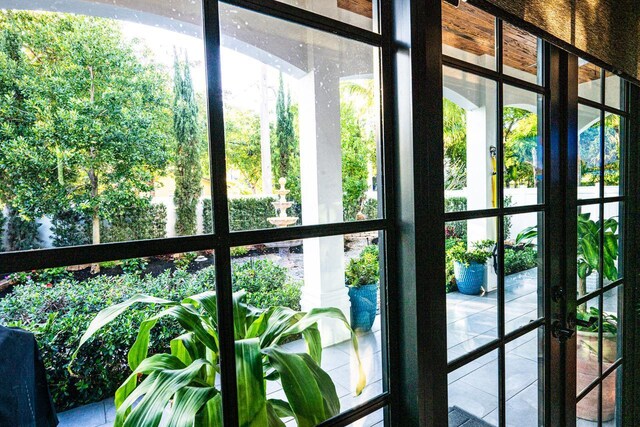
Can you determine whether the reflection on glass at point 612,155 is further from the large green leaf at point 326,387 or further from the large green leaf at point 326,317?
the large green leaf at point 326,387

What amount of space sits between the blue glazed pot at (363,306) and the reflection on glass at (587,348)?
1.33m

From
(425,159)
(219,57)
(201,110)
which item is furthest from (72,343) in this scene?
(425,159)

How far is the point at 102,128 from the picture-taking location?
581 millimetres

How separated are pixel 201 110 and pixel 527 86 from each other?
1.26 metres

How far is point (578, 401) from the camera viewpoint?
1596mm

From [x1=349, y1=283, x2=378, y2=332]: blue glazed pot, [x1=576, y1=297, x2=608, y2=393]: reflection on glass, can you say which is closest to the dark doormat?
[x1=349, y1=283, x2=378, y2=332]: blue glazed pot

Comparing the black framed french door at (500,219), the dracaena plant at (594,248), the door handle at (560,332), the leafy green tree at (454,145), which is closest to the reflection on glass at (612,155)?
the black framed french door at (500,219)

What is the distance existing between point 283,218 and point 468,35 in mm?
900

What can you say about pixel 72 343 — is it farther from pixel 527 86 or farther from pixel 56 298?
pixel 527 86

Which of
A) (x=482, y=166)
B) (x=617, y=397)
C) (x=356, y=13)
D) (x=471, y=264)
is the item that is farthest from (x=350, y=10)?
(x=617, y=397)

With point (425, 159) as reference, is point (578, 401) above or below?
below

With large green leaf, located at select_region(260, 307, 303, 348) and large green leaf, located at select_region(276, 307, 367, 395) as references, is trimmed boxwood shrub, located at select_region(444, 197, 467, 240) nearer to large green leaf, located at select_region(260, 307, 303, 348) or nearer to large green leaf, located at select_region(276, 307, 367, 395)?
large green leaf, located at select_region(276, 307, 367, 395)

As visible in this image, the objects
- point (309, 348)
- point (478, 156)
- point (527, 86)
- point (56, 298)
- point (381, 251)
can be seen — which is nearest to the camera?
point (56, 298)

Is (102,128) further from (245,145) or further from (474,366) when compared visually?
(474,366)
